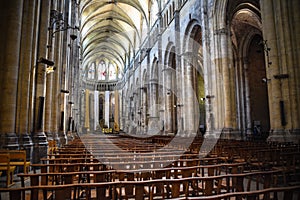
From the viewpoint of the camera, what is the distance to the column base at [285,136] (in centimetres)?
1075

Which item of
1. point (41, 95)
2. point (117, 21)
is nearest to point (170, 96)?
point (41, 95)

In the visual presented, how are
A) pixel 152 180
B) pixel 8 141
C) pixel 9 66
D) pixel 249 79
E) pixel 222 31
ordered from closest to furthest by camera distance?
pixel 152 180 → pixel 8 141 → pixel 9 66 → pixel 222 31 → pixel 249 79

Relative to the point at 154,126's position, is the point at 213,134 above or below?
below

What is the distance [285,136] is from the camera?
36.4 feet

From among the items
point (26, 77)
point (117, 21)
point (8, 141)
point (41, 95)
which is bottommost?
point (8, 141)

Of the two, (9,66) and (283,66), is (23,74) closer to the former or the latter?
(9,66)

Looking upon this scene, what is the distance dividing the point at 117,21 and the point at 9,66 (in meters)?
37.1

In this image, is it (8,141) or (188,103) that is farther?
(188,103)

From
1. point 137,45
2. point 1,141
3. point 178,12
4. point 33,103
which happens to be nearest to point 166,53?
point 178,12

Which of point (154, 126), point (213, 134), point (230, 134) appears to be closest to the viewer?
point (230, 134)

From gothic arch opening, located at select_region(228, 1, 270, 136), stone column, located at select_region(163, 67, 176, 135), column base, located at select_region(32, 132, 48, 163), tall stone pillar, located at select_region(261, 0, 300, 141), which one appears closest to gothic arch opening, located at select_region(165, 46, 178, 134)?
stone column, located at select_region(163, 67, 176, 135)

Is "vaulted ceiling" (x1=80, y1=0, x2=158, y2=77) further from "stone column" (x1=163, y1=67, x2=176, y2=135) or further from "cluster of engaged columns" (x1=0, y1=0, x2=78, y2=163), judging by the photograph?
"cluster of engaged columns" (x1=0, y1=0, x2=78, y2=163)

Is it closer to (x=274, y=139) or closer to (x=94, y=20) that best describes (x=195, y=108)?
(x=274, y=139)

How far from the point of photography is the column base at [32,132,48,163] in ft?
28.6
